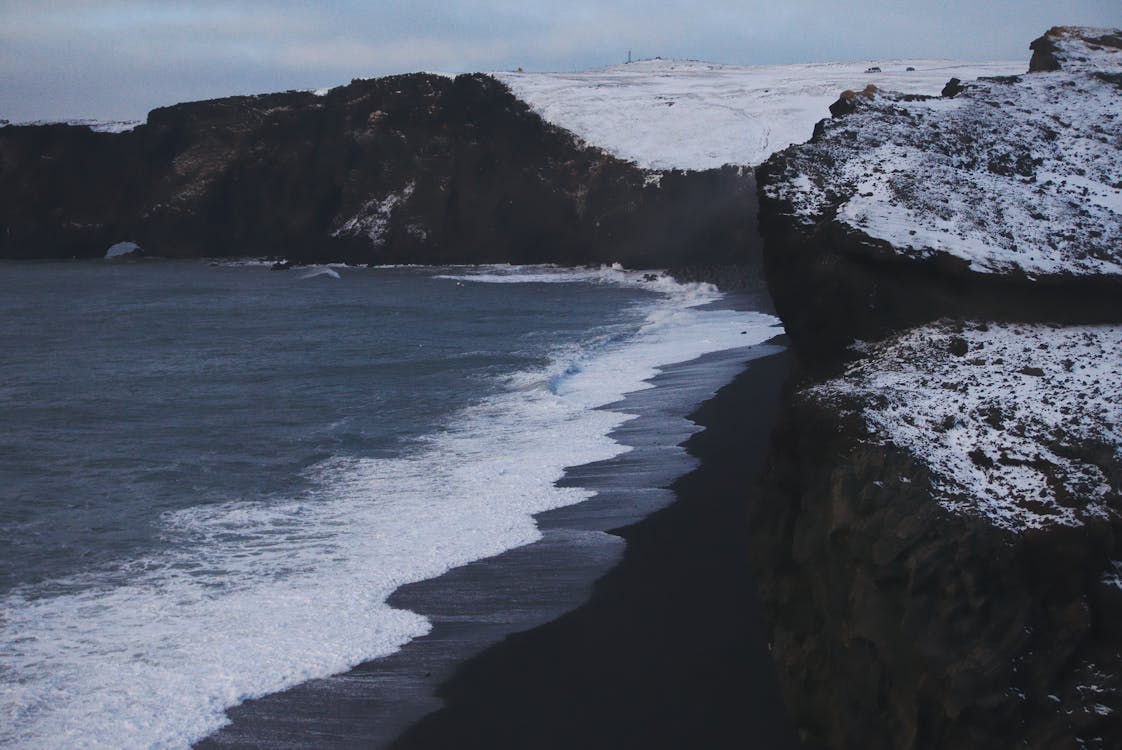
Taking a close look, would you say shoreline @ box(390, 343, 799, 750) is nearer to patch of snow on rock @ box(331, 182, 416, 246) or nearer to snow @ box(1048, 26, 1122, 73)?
snow @ box(1048, 26, 1122, 73)

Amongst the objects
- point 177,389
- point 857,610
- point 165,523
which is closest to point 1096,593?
point 857,610

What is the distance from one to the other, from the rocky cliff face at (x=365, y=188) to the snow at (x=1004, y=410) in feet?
147

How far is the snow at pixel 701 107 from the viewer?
58.2 meters

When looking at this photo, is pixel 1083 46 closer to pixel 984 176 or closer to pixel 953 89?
pixel 953 89

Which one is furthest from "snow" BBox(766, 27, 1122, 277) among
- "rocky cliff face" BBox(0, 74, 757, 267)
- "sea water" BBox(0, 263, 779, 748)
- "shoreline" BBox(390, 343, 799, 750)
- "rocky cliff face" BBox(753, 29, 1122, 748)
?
"rocky cliff face" BBox(0, 74, 757, 267)

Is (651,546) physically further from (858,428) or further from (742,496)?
(858,428)

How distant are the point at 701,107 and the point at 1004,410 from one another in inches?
2465

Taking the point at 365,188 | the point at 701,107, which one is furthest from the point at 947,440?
the point at 365,188

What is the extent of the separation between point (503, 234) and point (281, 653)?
2202 inches

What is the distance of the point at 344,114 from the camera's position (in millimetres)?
70250

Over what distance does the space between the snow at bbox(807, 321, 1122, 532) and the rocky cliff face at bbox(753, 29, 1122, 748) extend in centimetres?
2

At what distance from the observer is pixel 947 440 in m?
5.96

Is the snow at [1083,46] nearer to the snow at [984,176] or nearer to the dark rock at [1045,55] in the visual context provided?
the dark rock at [1045,55]

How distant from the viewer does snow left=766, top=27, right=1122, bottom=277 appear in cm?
781
